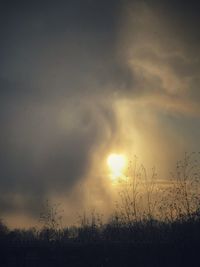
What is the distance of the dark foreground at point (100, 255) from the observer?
18938 mm

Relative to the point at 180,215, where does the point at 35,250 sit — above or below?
below

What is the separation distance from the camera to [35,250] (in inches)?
747

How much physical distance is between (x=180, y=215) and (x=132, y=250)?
14.2ft

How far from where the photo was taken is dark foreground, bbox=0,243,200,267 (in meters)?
18.9

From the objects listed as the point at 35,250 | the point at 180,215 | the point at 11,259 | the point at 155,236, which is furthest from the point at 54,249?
the point at 180,215

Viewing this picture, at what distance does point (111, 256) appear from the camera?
19062mm

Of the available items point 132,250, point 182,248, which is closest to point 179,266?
point 182,248

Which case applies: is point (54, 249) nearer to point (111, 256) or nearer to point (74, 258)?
point (74, 258)

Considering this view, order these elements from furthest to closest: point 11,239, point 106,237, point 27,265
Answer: point 106,237 → point 11,239 → point 27,265

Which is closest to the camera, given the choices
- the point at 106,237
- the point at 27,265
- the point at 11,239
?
the point at 27,265

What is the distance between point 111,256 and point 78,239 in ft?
12.2

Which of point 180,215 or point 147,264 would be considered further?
point 180,215

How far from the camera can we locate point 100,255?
19.0 m

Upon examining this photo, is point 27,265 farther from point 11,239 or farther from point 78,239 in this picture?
point 78,239
